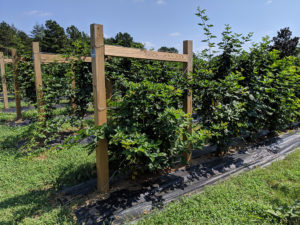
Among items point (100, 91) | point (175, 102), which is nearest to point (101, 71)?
point (100, 91)

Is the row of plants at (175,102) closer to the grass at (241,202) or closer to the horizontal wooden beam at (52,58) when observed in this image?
the horizontal wooden beam at (52,58)

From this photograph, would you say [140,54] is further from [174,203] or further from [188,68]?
[174,203]

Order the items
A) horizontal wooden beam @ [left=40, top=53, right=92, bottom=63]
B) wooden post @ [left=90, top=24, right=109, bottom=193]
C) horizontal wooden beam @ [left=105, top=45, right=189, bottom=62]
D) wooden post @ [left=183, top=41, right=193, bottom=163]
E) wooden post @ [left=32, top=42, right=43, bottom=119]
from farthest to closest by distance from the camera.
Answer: horizontal wooden beam @ [left=40, top=53, right=92, bottom=63] → wooden post @ [left=32, top=42, right=43, bottom=119] → wooden post @ [left=183, top=41, right=193, bottom=163] → horizontal wooden beam @ [left=105, top=45, right=189, bottom=62] → wooden post @ [left=90, top=24, right=109, bottom=193]

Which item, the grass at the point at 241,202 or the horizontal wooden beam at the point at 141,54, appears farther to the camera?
the horizontal wooden beam at the point at 141,54

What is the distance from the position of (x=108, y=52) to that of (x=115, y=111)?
0.75 meters

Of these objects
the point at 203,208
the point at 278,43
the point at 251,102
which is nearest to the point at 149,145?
the point at 203,208

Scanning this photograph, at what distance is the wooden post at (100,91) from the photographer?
7.33 ft

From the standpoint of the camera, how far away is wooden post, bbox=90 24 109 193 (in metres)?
2.23

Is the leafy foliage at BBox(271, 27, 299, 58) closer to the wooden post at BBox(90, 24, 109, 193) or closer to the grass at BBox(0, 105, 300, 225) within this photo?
the grass at BBox(0, 105, 300, 225)

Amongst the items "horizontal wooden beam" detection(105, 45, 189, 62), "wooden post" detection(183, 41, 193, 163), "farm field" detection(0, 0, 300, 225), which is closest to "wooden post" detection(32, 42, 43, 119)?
"farm field" detection(0, 0, 300, 225)

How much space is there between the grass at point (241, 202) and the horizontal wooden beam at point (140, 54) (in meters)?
1.89

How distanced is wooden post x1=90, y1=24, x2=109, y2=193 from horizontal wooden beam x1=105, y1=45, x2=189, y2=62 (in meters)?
0.12

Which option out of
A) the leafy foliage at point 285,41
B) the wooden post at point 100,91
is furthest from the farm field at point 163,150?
the leafy foliage at point 285,41

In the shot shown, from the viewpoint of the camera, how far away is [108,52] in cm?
230
